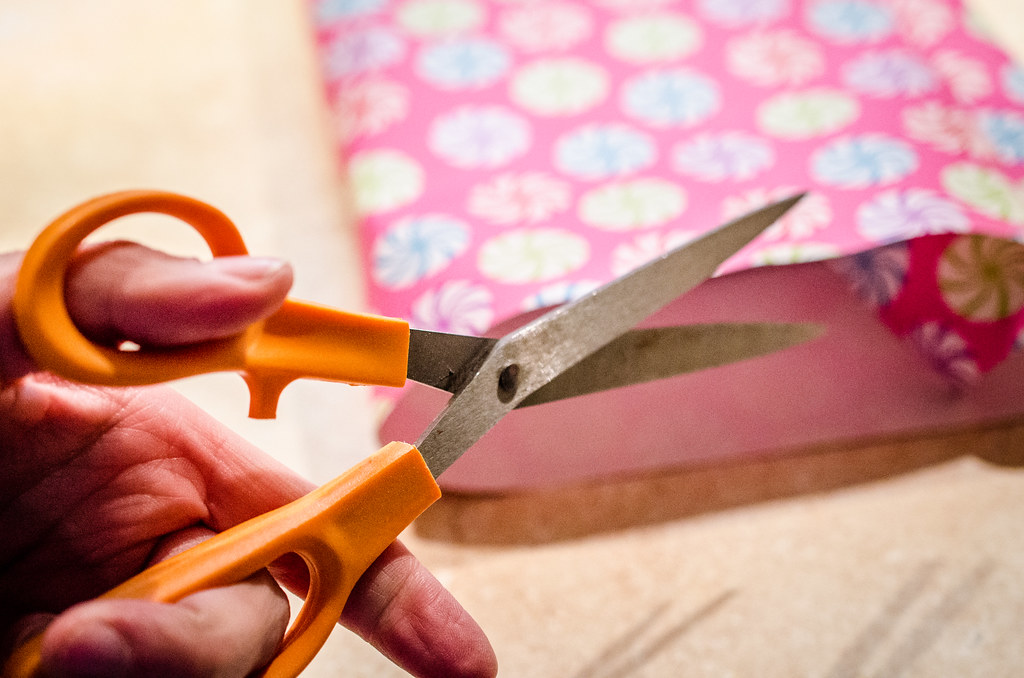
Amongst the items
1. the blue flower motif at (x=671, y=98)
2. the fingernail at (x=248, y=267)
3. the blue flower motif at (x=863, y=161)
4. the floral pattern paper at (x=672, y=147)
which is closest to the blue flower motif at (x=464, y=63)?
the floral pattern paper at (x=672, y=147)

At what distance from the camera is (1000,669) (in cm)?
47

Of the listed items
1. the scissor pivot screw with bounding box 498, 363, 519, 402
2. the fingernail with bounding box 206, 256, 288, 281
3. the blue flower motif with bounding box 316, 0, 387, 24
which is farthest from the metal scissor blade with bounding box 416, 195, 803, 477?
the blue flower motif with bounding box 316, 0, 387, 24

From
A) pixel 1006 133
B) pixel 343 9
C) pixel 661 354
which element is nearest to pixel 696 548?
pixel 661 354

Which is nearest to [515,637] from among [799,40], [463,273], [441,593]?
[441,593]

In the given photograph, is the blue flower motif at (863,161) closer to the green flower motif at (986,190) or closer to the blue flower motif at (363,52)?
the green flower motif at (986,190)

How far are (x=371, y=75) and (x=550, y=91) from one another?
6.1 inches

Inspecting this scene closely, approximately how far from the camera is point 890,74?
2.15 ft

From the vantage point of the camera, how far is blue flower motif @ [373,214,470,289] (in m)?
0.55

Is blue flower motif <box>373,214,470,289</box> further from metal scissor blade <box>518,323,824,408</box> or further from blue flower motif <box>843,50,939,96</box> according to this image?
blue flower motif <box>843,50,939,96</box>

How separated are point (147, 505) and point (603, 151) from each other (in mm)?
411

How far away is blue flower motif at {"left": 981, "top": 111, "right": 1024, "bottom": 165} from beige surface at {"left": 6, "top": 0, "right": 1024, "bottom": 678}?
21 cm

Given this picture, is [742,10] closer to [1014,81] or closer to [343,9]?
[1014,81]

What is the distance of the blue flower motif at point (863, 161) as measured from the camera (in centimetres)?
58

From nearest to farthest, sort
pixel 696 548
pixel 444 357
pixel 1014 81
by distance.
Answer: pixel 444 357, pixel 696 548, pixel 1014 81
